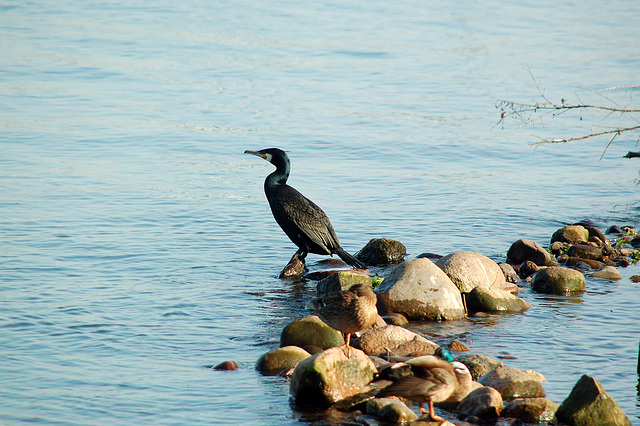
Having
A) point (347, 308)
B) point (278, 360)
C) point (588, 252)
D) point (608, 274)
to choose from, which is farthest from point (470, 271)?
point (278, 360)

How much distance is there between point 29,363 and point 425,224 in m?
7.86

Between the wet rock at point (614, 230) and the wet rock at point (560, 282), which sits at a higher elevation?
the wet rock at point (614, 230)

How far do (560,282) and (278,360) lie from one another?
14.8 ft

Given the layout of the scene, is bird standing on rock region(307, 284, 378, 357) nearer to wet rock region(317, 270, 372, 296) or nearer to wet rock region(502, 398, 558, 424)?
wet rock region(502, 398, 558, 424)

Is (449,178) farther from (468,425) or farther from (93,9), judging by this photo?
(93,9)

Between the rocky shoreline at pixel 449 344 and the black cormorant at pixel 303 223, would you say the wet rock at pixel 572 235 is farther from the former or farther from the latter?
the black cormorant at pixel 303 223

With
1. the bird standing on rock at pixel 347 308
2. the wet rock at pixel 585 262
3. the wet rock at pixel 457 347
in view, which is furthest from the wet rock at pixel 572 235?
the bird standing on rock at pixel 347 308

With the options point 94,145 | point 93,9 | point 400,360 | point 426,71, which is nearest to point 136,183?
point 94,145

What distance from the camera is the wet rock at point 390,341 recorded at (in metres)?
7.68

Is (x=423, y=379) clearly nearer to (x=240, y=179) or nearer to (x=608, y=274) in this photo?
(x=608, y=274)

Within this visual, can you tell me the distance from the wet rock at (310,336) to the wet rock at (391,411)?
54.9 inches

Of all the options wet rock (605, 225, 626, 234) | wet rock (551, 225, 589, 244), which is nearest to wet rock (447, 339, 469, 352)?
wet rock (551, 225, 589, 244)

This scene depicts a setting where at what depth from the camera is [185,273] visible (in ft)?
35.6

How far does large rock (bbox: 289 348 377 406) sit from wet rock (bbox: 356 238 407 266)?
466 cm
